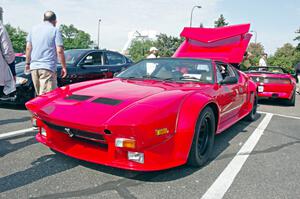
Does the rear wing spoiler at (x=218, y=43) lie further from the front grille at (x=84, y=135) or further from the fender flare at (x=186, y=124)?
the front grille at (x=84, y=135)

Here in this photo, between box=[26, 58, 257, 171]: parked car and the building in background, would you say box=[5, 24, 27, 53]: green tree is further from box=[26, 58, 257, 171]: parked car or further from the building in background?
box=[26, 58, 257, 171]: parked car

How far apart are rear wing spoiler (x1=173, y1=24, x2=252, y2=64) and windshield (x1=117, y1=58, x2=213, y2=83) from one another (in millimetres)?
3016

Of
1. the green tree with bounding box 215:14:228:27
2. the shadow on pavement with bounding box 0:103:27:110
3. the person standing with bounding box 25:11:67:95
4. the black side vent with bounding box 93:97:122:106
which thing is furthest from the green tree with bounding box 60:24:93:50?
the black side vent with bounding box 93:97:122:106

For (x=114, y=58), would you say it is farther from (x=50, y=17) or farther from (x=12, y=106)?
(x=50, y=17)

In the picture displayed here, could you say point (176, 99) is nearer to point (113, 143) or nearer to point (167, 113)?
point (167, 113)

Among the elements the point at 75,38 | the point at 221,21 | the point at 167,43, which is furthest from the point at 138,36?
the point at 221,21

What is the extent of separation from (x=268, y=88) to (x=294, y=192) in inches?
210

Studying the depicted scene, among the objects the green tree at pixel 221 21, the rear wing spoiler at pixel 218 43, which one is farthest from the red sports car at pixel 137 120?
the green tree at pixel 221 21

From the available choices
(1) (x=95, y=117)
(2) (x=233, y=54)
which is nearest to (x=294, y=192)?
(1) (x=95, y=117)

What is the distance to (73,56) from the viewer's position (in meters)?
6.23

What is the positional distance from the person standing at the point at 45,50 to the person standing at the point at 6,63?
3.06ft

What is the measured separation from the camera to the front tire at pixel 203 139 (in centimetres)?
269

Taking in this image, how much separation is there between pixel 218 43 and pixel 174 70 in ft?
12.4

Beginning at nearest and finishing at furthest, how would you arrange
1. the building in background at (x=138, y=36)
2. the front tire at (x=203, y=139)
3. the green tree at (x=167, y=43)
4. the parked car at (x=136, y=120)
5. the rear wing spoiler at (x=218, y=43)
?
the parked car at (x=136, y=120) → the front tire at (x=203, y=139) → the rear wing spoiler at (x=218, y=43) → the green tree at (x=167, y=43) → the building in background at (x=138, y=36)
